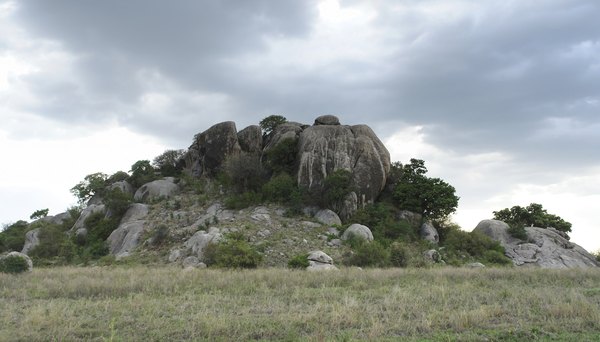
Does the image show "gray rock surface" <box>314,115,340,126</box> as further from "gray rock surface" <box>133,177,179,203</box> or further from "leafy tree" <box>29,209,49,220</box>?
"leafy tree" <box>29,209,49,220</box>

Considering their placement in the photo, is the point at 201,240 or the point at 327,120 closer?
the point at 201,240

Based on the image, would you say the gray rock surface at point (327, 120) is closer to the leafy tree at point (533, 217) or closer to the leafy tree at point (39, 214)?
the leafy tree at point (533, 217)

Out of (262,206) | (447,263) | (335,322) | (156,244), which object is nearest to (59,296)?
(335,322)

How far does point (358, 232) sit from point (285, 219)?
6.63 meters

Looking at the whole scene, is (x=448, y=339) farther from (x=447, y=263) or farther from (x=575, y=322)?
(x=447, y=263)

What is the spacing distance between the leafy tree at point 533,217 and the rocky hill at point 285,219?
3.15 m

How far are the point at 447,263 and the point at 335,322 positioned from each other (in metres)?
24.9

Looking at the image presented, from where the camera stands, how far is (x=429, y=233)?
123 feet

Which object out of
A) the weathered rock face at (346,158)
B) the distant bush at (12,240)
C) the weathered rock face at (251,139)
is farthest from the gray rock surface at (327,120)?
the distant bush at (12,240)

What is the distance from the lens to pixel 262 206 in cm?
3769

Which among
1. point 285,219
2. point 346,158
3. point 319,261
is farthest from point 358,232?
point 346,158

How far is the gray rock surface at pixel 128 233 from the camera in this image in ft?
112

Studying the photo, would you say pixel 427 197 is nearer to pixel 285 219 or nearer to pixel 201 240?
pixel 285 219

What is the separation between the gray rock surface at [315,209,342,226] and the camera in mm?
35500
